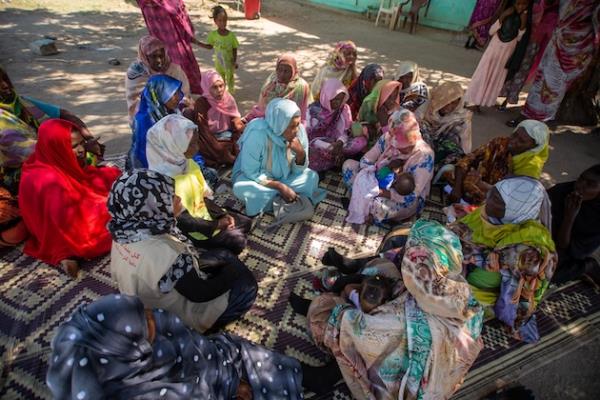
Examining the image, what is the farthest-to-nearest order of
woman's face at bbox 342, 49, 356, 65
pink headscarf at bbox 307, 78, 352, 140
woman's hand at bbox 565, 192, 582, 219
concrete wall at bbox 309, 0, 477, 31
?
concrete wall at bbox 309, 0, 477, 31 < woman's face at bbox 342, 49, 356, 65 < pink headscarf at bbox 307, 78, 352, 140 < woman's hand at bbox 565, 192, 582, 219

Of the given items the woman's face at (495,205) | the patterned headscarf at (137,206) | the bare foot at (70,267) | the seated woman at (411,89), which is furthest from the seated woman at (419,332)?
the seated woman at (411,89)

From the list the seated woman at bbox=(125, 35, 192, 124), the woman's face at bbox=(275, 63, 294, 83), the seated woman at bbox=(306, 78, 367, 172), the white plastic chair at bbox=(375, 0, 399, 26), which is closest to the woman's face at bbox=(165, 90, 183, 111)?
the seated woman at bbox=(125, 35, 192, 124)

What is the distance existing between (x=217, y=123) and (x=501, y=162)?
11.8 feet

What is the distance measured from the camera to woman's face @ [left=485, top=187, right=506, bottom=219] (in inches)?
100

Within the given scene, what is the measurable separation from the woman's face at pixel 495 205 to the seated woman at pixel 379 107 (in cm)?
194

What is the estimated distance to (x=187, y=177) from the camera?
9.55ft

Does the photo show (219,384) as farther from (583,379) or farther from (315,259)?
(583,379)

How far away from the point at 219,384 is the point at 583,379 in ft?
8.55

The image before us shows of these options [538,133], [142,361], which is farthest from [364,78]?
[142,361]

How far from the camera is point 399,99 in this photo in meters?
4.79

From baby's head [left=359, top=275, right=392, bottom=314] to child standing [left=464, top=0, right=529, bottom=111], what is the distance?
18.5 feet

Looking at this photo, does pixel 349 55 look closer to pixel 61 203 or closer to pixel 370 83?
pixel 370 83

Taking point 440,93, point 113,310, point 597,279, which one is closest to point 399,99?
point 440,93

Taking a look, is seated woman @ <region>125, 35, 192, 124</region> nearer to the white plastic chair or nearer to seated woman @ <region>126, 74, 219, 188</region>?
seated woman @ <region>126, 74, 219, 188</region>
